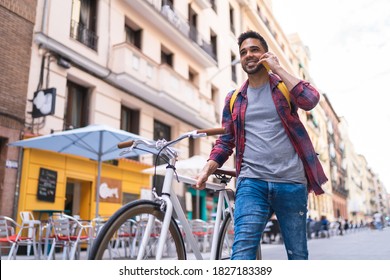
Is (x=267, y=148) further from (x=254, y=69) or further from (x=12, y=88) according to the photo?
(x=12, y=88)

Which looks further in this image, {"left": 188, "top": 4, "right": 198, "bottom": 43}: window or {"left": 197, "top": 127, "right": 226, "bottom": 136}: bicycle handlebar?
{"left": 188, "top": 4, "right": 198, "bottom": 43}: window

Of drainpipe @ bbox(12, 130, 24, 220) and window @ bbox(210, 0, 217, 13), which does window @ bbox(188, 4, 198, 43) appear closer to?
window @ bbox(210, 0, 217, 13)

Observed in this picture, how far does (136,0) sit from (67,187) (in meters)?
5.39

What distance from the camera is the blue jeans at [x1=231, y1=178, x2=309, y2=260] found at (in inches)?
81.6

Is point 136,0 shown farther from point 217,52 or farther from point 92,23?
point 217,52

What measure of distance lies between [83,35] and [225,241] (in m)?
7.84

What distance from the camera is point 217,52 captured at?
14797 mm

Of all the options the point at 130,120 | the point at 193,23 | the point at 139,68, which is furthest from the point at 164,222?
the point at 193,23

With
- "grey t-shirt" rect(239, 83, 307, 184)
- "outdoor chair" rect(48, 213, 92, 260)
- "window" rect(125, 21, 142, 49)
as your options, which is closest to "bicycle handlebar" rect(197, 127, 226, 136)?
"grey t-shirt" rect(239, 83, 307, 184)

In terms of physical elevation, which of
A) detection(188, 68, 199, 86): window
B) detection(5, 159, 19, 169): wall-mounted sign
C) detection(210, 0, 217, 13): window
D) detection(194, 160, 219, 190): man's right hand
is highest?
detection(210, 0, 217, 13): window

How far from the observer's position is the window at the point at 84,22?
9.27 meters

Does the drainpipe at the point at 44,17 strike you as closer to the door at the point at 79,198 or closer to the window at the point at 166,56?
the door at the point at 79,198
